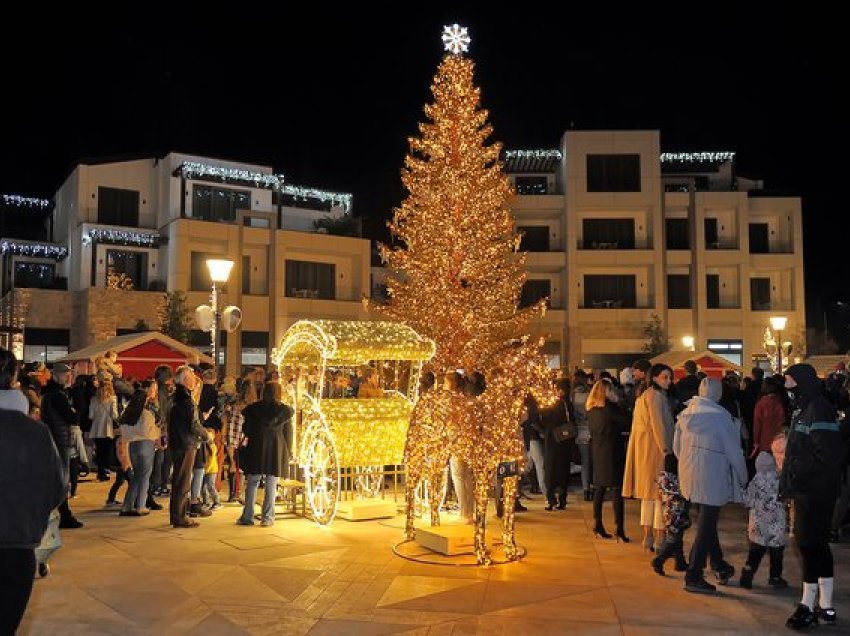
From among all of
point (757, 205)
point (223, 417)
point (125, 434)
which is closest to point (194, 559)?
point (125, 434)

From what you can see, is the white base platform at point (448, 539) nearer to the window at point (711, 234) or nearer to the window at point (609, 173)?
the window at point (609, 173)

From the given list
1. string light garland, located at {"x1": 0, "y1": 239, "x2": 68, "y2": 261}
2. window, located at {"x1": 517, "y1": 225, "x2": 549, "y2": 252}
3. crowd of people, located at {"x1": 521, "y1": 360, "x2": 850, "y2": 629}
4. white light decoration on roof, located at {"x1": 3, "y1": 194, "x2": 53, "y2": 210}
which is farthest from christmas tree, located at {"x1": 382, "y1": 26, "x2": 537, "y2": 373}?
white light decoration on roof, located at {"x1": 3, "y1": 194, "x2": 53, "y2": 210}

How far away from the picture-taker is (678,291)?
4275 cm

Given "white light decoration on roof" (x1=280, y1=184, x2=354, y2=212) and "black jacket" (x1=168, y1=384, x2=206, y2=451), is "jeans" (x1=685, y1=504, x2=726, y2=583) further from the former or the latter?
"white light decoration on roof" (x1=280, y1=184, x2=354, y2=212)

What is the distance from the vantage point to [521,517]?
11.4m

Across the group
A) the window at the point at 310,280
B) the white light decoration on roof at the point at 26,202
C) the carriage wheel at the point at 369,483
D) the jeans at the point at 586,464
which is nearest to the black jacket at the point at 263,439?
the carriage wheel at the point at 369,483

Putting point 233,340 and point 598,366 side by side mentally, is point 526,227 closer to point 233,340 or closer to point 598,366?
point 598,366

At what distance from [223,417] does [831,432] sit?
9069mm

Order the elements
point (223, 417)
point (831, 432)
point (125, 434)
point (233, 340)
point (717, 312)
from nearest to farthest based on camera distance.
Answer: point (831, 432), point (125, 434), point (223, 417), point (233, 340), point (717, 312)

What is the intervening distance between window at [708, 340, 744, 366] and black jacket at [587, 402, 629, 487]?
3387 cm

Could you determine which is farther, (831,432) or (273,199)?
(273,199)

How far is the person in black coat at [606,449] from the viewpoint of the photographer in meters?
9.70

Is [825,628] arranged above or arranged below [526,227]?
below

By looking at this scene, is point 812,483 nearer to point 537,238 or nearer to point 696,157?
point 537,238
